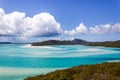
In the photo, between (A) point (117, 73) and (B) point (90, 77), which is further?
(A) point (117, 73)

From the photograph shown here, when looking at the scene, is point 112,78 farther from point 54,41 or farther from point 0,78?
point 54,41

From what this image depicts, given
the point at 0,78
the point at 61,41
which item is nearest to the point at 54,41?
the point at 61,41

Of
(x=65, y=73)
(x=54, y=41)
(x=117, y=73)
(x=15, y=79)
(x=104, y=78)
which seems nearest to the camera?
(x=104, y=78)

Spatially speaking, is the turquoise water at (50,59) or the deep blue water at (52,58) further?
the deep blue water at (52,58)

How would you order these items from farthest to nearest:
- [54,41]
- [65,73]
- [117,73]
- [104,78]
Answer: [54,41], [65,73], [117,73], [104,78]

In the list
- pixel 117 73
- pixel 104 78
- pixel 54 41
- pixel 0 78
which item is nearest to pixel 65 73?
pixel 117 73

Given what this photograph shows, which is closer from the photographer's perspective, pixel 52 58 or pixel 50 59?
pixel 50 59

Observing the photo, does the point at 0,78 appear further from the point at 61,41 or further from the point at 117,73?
the point at 61,41

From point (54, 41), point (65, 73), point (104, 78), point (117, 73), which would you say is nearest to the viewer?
point (104, 78)

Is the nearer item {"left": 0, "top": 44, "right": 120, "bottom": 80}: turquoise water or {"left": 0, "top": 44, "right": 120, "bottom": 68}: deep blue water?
{"left": 0, "top": 44, "right": 120, "bottom": 80}: turquoise water
